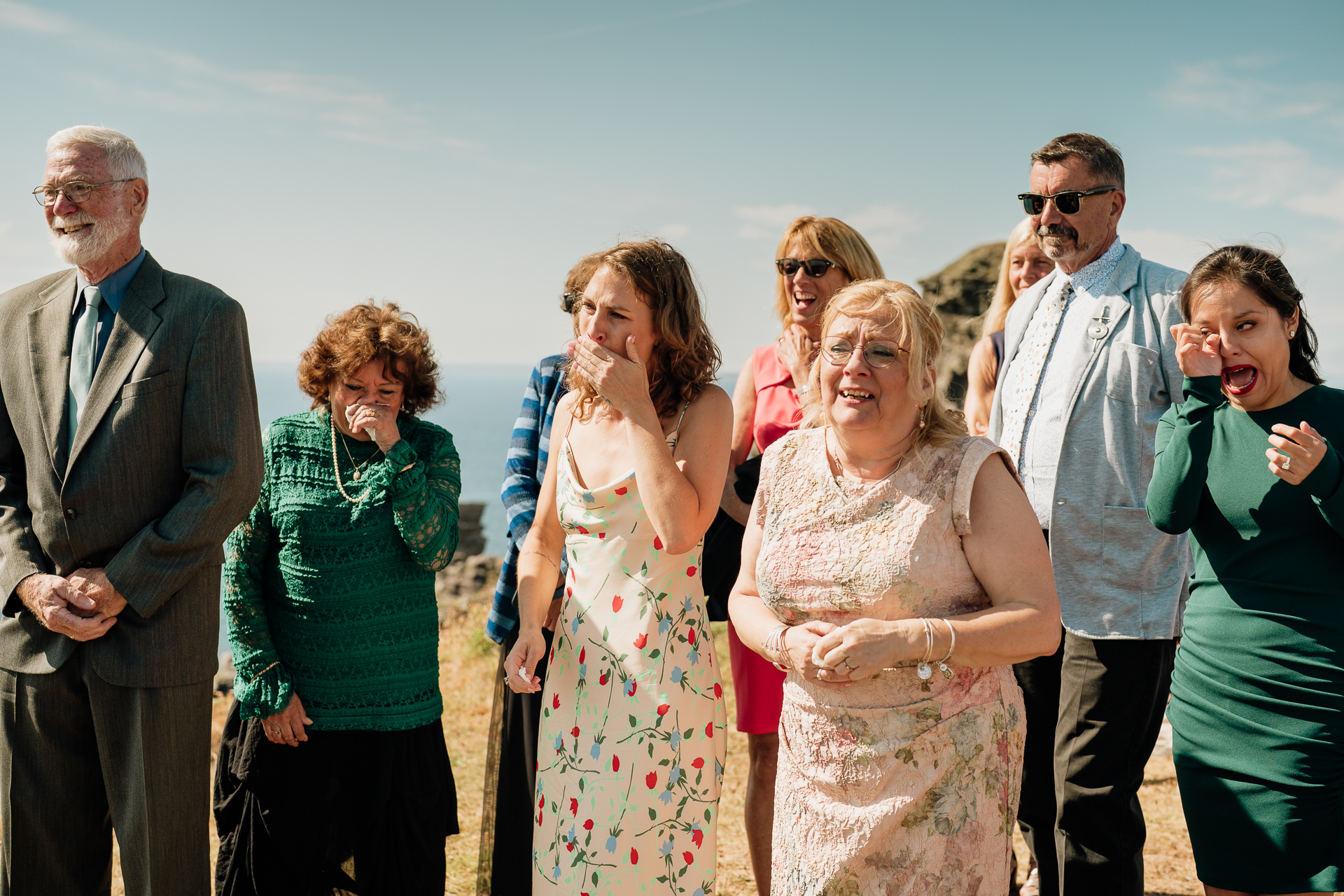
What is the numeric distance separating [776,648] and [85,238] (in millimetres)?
2361

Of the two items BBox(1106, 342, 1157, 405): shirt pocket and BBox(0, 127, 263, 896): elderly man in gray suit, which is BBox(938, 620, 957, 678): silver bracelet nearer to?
BBox(1106, 342, 1157, 405): shirt pocket

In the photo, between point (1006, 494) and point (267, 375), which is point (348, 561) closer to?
point (1006, 494)

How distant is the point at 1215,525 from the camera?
103 inches

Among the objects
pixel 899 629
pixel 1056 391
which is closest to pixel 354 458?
pixel 899 629

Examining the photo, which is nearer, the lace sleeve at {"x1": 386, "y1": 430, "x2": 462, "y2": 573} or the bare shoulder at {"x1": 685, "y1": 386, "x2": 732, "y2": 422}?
the bare shoulder at {"x1": 685, "y1": 386, "x2": 732, "y2": 422}

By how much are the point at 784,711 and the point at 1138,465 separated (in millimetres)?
1462

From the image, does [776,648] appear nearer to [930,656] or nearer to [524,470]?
A: [930,656]

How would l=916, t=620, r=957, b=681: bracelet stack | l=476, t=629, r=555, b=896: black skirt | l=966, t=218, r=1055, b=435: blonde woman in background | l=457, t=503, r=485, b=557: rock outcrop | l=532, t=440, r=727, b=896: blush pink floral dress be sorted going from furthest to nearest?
l=457, t=503, r=485, b=557: rock outcrop → l=966, t=218, r=1055, b=435: blonde woman in background → l=476, t=629, r=555, b=896: black skirt → l=532, t=440, r=727, b=896: blush pink floral dress → l=916, t=620, r=957, b=681: bracelet stack

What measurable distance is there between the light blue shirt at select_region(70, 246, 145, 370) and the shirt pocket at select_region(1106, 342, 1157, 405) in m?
3.04

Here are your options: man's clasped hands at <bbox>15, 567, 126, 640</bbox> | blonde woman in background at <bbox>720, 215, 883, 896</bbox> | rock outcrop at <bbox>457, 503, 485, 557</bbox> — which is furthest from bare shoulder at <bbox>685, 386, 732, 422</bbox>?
rock outcrop at <bbox>457, 503, 485, 557</bbox>

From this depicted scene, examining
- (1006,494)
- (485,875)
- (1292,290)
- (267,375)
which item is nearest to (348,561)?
(485,875)

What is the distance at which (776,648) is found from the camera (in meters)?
2.28

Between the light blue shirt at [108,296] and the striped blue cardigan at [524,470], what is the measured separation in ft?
4.08

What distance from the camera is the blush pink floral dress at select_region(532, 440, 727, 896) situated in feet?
8.33
